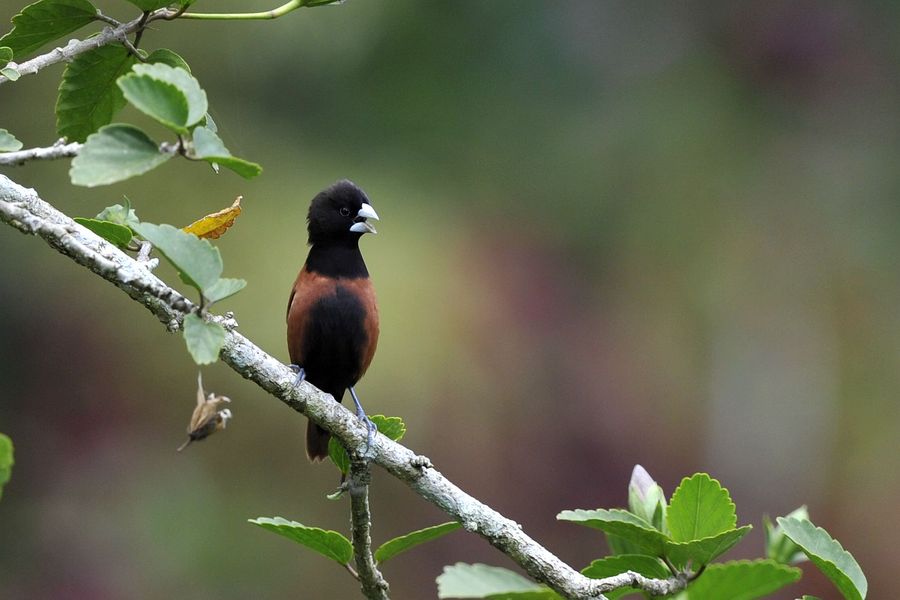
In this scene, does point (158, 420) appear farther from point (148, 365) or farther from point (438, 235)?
point (438, 235)

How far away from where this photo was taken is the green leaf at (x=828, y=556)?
1995 millimetres

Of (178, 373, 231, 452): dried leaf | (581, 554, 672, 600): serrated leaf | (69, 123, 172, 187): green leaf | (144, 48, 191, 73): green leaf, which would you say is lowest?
(178, 373, 231, 452): dried leaf

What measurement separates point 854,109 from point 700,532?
Answer: 19364 millimetres

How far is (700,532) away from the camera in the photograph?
7.01ft

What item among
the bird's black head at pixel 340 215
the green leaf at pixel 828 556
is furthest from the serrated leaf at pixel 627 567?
the bird's black head at pixel 340 215

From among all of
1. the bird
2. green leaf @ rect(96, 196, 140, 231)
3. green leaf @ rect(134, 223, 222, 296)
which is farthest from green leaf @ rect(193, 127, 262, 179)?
the bird

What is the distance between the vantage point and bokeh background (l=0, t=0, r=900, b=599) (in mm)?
13797

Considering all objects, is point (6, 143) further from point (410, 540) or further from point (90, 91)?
point (410, 540)

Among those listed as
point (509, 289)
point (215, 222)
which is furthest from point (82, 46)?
point (509, 289)

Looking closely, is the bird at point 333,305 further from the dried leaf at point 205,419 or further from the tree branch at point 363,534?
the tree branch at point 363,534

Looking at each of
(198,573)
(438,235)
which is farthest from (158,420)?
(438,235)

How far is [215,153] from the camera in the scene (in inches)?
71.1

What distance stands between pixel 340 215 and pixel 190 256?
8.69 feet

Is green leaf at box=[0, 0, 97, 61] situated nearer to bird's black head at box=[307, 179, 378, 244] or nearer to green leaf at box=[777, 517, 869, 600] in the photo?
green leaf at box=[777, 517, 869, 600]
